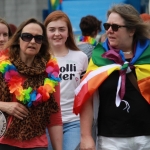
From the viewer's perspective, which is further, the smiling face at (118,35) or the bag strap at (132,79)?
the smiling face at (118,35)

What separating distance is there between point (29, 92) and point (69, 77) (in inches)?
50.9

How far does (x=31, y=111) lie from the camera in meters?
5.24

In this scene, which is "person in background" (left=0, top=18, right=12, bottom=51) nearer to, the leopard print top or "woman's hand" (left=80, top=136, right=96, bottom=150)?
the leopard print top

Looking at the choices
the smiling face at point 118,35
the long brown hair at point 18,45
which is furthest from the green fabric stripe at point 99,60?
the long brown hair at point 18,45

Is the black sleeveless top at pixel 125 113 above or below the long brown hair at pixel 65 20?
below

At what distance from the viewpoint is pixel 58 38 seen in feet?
22.1

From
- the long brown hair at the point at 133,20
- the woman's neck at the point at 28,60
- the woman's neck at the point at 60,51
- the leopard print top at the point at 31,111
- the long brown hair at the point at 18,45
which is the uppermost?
the long brown hair at the point at 133,20

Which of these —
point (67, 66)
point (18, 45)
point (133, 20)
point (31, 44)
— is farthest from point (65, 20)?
point (133, 20)

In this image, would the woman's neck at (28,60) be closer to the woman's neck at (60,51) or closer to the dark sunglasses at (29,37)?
the dark sunglasses at (29,37)

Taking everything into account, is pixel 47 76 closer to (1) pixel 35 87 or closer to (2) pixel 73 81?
(1) pixel 35 87

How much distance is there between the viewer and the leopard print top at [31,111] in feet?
16.9

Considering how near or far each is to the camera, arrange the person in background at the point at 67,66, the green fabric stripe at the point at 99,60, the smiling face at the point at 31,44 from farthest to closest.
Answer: the person in background at the point at 67,66
the smiling face at the point at 31,44
the green fabric stripe at the point at 99,60

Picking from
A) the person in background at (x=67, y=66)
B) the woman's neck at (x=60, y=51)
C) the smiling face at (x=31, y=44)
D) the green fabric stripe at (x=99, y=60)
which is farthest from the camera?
the woman's neck at (x=60, y=51)

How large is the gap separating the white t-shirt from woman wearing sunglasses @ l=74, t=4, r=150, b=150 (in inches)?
49.4
